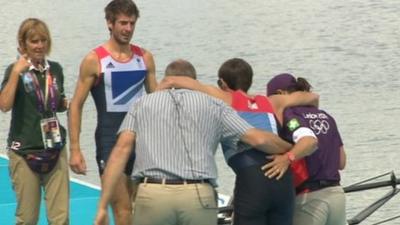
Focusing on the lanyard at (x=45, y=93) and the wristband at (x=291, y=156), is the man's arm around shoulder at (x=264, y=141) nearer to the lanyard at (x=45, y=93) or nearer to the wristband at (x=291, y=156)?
the wristband at (x=291, y=156)

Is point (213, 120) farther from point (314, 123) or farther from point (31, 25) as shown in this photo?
point (31, 25)

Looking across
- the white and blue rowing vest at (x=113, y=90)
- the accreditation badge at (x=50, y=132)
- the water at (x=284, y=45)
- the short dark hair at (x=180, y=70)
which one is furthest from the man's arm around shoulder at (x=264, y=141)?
the water at (x=284, y=45)

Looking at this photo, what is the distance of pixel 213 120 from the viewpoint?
16.5ft

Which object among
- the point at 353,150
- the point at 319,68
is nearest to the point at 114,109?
the point at 353,150

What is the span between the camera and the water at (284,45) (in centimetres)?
1095

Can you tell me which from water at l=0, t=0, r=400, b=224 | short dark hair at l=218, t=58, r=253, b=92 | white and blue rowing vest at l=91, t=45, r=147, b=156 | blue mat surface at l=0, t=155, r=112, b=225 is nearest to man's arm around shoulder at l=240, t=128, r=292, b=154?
short dark hair at l=218, t=58, r=253, b=92

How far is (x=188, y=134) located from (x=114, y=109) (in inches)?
45.3

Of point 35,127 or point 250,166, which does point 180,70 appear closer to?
point 250,166

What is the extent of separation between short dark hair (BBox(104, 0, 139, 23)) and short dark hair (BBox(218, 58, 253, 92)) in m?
0.75

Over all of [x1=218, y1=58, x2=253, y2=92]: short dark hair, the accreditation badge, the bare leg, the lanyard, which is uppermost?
[x1=218, y1=58, x2=253, y2=92]: short dark hair

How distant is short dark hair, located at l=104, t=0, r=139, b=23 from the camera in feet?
19.2

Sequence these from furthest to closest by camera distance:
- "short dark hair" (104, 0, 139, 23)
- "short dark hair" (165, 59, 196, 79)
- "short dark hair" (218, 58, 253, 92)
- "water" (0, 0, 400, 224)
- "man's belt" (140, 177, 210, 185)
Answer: "water" (0, 0, 400, 224) < "short dark hair" (104, 0, 139, 23) < "short dark hair" (218, 58, 253, 92) < "short dark hair" (165, 59, 196, 79) < "man's belt" (140, 177, 210, 185)

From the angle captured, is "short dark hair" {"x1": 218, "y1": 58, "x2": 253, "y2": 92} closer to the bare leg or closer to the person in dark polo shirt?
the person in dark polo shirt

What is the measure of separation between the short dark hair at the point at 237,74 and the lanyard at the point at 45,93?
1082 millimetres
